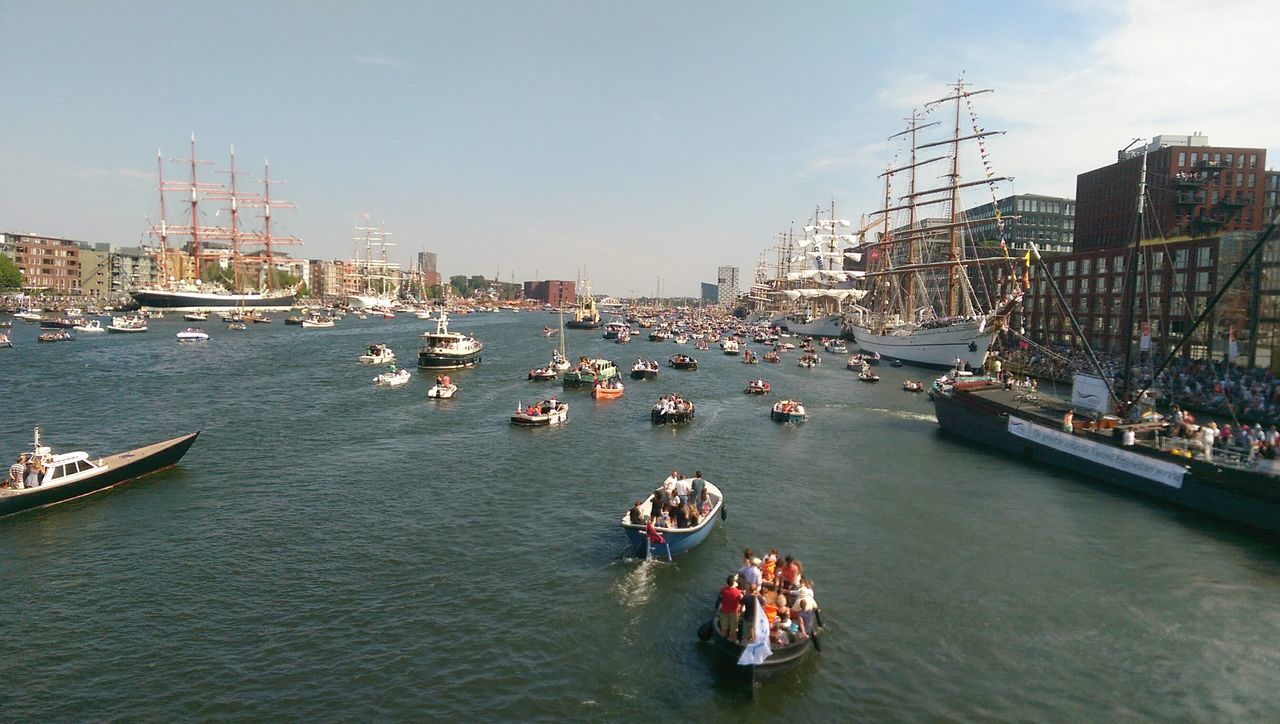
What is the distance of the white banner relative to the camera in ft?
112

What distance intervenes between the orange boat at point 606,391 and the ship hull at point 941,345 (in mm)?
44328

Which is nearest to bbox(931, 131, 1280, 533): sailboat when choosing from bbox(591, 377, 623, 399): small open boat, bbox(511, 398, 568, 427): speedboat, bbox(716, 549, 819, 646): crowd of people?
bbox(716, 549, 819, 646): crowd of people

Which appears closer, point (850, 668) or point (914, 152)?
point (850, 668)

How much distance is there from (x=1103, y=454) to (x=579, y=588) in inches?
1176

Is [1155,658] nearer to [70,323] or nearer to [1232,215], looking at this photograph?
[1232,215]

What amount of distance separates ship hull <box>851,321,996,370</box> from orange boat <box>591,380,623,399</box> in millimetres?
44328

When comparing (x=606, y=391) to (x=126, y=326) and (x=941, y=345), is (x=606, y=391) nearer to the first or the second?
(x=941, y=345)

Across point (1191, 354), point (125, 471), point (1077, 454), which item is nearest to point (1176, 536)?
point (1077, 454)

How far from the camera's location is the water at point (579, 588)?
18125 millimetres

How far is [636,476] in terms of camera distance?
127 feet

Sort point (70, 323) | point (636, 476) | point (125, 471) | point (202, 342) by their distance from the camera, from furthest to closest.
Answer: point (70, 323)
point (202, 342)
point (636, 476)
point (125, 471)

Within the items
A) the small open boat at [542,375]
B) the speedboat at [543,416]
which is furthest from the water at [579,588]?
the small open boat at [542,375]

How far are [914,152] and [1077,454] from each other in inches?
4152

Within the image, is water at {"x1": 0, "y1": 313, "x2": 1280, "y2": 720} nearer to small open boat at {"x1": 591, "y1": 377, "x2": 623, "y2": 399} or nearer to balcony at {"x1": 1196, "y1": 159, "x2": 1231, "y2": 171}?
small open boat at {"x1": 591, "y1": 377, "x2": 623, "y2": 399}
